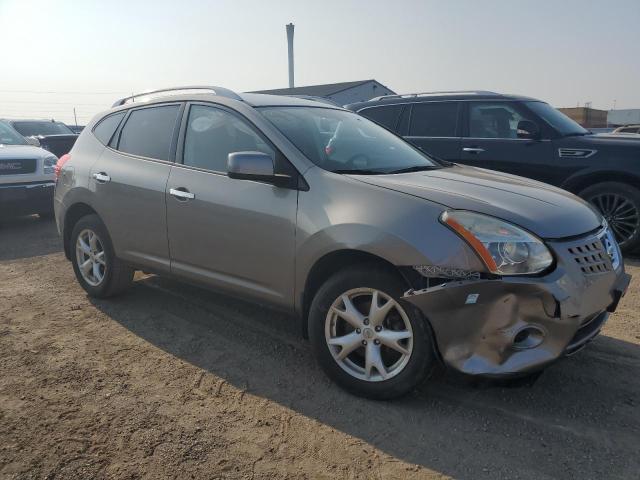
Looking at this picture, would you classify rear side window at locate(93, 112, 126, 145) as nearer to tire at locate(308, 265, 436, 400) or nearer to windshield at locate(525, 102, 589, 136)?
tire at locate(308, 265, 436, 400)

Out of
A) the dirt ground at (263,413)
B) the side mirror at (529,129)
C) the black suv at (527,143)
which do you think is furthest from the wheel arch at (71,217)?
the side mirror at (529,129)

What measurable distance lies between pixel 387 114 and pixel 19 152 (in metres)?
5.58

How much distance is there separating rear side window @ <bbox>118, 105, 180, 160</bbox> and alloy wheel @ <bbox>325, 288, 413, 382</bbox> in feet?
6.45

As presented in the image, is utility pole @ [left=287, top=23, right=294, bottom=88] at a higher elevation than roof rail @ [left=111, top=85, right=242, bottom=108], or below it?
higher

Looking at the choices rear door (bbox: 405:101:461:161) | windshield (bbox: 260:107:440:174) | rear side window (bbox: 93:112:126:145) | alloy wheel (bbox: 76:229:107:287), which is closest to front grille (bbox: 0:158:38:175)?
rear side window (bbox: 93:112:126:145)

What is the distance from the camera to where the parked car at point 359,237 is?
99.3 inches

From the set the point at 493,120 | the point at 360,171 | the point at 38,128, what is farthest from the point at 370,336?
the point at 38,128

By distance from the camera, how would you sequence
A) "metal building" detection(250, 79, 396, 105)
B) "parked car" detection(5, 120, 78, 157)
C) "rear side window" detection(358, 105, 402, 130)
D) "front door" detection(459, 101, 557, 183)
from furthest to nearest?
"metal building" detection(250, 79, 396, 105)
"parked car" detection(5, 120, 78, 157)
"rear side window" detection(358, 105, 402, 130)
"front door" detection(459, 101, 557, 183)

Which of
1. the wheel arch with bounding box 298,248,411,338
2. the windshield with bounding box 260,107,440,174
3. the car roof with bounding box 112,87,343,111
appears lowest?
the wheel arch with bounding box 298,248,411,338

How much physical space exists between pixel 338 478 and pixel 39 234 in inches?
267

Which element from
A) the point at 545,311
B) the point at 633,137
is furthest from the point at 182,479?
the point at 633,137

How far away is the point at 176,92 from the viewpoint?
4273 millimetres

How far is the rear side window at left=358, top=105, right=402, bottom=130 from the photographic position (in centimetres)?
731

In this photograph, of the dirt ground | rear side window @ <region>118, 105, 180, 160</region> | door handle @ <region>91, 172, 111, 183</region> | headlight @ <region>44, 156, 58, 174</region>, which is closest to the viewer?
the dirt ground
